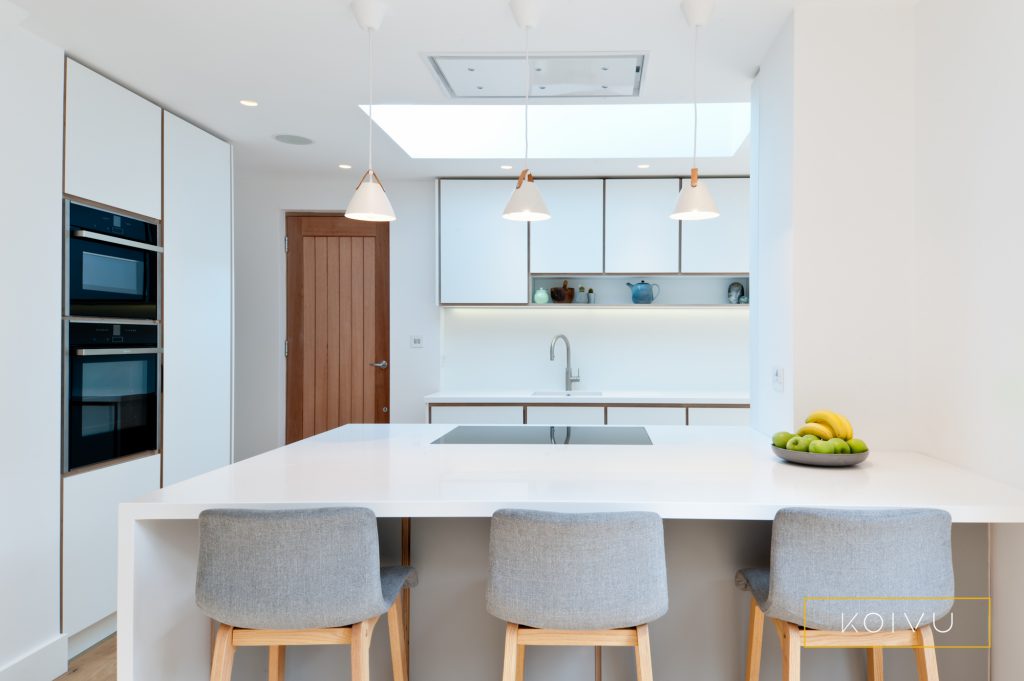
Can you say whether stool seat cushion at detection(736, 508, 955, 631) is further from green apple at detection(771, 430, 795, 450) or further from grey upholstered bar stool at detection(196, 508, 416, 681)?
grey upholstered bar stool at detection(196, 508, 416, 681)

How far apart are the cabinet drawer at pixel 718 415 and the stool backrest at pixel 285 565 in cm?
322

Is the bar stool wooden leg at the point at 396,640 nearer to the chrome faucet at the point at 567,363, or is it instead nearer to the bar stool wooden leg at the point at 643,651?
the bar stool wooden leg at the point at 643,651

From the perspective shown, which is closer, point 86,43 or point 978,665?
point 978,665

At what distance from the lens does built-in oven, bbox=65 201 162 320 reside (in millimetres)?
2703

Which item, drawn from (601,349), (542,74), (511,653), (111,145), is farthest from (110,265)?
(601,349)

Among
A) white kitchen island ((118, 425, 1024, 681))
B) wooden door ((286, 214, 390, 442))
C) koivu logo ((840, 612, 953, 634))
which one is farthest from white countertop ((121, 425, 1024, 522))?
wooden door ((286, 214, 390, 442))

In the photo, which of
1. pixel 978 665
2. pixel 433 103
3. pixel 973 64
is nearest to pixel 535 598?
pixel 978 665

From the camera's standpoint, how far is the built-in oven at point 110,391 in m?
2.68

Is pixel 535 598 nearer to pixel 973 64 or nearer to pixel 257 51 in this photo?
pixel 973 64

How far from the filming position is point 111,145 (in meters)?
2.90

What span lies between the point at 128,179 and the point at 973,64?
338 centimetres

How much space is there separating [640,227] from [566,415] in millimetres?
1439

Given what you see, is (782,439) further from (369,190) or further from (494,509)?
(369,190)

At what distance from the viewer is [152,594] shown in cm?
165
